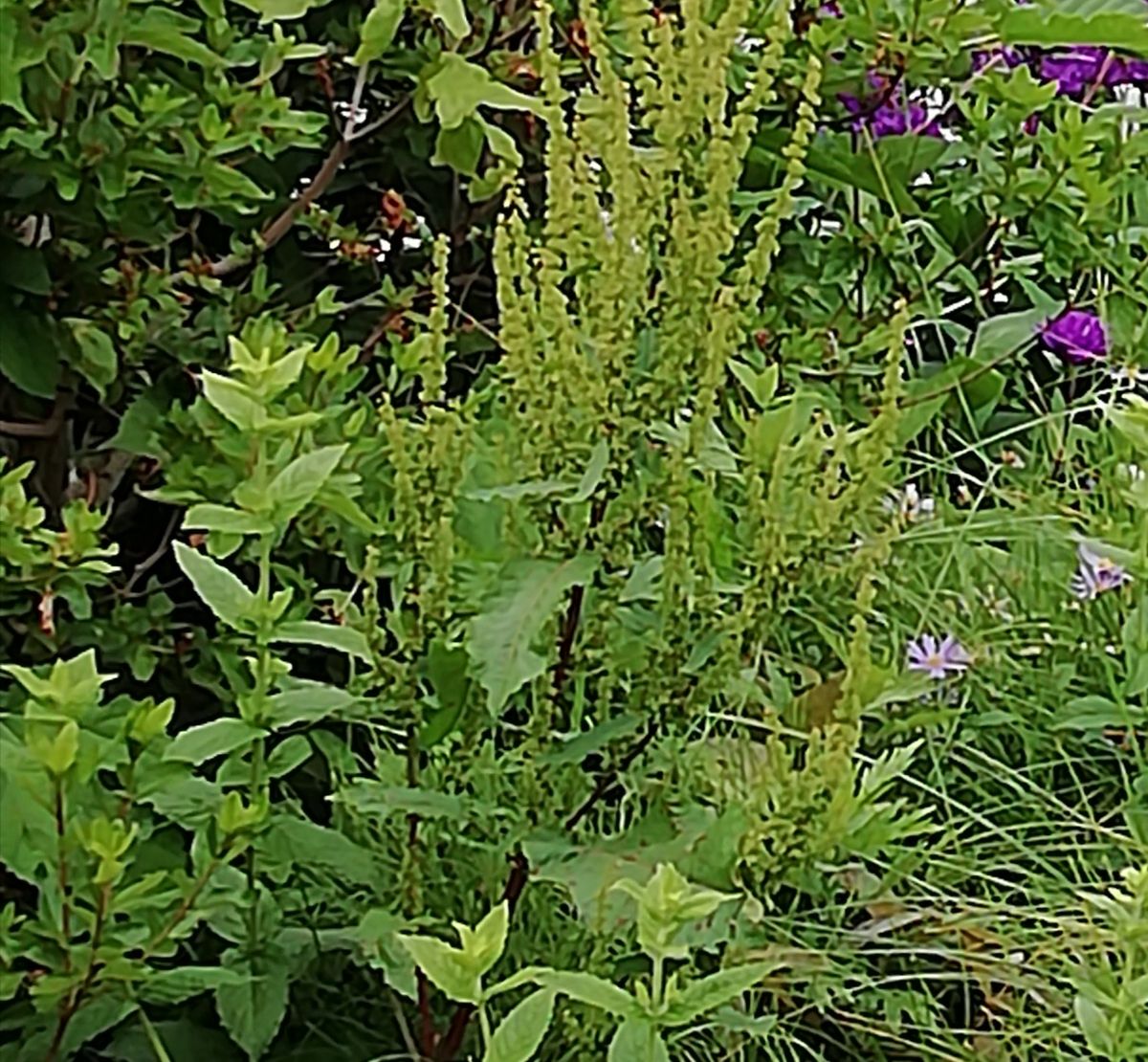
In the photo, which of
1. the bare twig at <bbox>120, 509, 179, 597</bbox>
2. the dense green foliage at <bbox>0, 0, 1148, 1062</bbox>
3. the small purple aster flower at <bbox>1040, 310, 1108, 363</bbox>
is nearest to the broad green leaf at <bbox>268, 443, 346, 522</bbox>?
the dense green foliage at <bbox>0, 0, 1148, 1062</bbox>

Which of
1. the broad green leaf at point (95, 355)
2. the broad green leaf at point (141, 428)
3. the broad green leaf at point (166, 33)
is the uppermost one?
the broad green leaf at point (166, 33)

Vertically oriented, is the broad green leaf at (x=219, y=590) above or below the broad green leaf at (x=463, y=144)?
below

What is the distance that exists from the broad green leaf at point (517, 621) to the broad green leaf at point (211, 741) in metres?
0.12

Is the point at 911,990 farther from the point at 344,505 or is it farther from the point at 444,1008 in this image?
the point at 344,505

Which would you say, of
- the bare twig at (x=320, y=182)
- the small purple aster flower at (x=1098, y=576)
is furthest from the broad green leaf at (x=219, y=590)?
the small purple aster flower at (x=1098, y=576)

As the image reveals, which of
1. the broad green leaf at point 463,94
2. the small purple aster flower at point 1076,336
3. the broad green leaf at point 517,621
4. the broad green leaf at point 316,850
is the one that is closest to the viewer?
the broad green leaf at point 517,621

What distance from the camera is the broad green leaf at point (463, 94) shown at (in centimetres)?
122

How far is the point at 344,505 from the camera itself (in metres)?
1.12

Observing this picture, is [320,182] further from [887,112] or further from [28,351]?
[887,112]

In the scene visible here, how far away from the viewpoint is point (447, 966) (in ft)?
2.87

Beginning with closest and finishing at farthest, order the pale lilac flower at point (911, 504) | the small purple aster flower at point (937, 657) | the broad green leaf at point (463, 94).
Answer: the broad green leaf at point (463, 94), the small purple aster flower at point (937, 657), the pale lilac flower at point (911, 504)

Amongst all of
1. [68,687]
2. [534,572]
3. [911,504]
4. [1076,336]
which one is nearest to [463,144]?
[534,572]

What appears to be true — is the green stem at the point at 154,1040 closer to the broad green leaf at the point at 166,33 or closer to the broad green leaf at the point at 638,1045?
the broad green leaf at the point at 638,1045

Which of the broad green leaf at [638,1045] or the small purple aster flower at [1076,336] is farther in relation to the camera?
the small purple aster flower at [1076,336]
